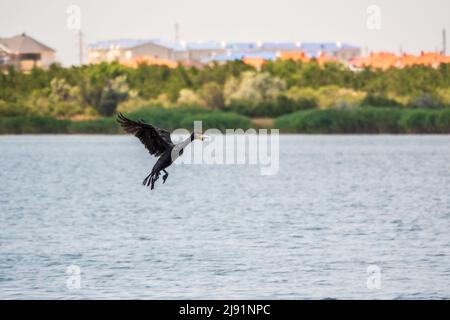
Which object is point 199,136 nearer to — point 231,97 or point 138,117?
point 138,117

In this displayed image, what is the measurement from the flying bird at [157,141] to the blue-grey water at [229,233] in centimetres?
333

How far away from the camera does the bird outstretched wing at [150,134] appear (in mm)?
18672

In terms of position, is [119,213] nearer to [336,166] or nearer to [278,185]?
[278,185]

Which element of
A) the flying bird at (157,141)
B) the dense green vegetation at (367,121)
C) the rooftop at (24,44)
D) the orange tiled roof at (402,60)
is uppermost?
the rooftop at (24,44)

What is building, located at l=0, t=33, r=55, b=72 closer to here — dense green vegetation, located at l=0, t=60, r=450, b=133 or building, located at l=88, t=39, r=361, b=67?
building, located at l=88, t=39, r=361, b=67

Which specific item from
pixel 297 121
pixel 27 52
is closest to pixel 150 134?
pixel 297 121

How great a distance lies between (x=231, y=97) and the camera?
81125mm

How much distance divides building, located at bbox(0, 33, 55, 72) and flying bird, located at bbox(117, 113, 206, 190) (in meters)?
106

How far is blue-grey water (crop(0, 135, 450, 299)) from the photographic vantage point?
22453mm

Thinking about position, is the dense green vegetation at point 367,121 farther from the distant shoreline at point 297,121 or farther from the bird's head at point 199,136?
the bird's head at point 199,136

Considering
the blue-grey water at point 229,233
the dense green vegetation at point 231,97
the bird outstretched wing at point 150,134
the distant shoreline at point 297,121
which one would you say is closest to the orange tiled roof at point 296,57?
the dense green vegetation at point 231,97

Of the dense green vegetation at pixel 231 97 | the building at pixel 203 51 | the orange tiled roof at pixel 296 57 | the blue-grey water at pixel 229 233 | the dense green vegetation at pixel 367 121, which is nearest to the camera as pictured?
the blue-grey water at pixel 229 233

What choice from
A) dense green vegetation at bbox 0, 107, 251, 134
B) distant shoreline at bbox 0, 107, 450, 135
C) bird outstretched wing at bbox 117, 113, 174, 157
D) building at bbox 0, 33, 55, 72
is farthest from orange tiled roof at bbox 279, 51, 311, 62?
bird outstretched wing at bbox 117, 113, 174, 157

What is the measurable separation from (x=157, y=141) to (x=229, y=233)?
461 inches
